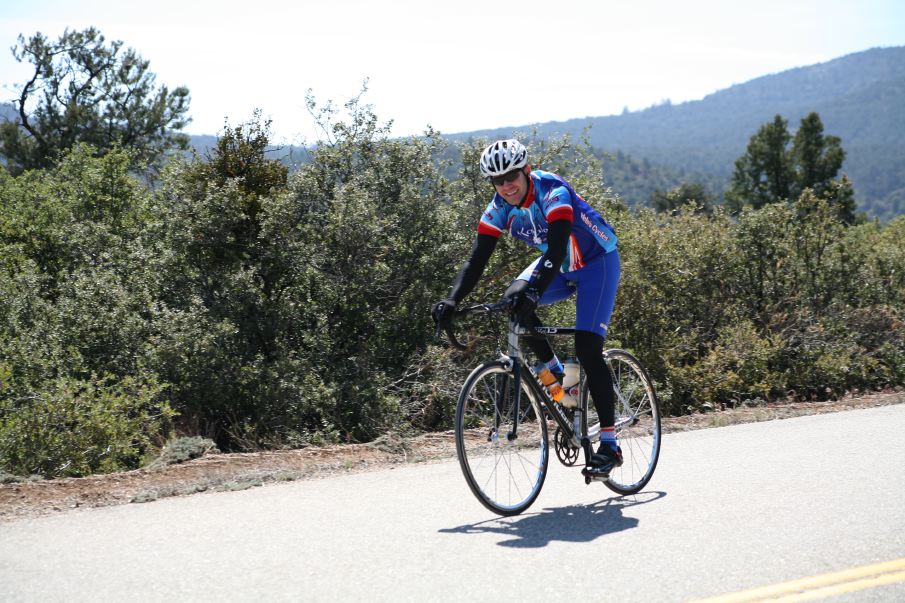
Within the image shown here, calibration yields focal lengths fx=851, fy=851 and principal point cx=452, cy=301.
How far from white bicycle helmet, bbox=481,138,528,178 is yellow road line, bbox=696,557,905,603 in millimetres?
2669

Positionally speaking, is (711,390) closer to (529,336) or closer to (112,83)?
(529,336)

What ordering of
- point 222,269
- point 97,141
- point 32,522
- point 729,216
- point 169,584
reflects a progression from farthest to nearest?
point 97,141 < point 729,216 < point 222,269 < point 32,522 < point 169,584

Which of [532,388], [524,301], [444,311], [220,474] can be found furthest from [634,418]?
[220,474]

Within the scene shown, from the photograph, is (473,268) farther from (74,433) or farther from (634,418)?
(74,433)

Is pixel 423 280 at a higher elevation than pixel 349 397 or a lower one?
higher

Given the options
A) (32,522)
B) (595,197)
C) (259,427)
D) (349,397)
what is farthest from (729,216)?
(32,522)

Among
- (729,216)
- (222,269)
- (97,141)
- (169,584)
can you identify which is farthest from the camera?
(97,141)

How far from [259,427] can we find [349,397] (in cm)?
115

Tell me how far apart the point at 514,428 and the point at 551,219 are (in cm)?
130

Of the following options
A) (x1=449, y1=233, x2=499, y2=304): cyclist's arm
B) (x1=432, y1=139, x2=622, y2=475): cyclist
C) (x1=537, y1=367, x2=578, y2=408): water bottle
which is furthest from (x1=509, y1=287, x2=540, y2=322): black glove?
(x1=537, y1=367, x2=578, y2=408): water bottle

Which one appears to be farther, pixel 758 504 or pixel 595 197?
pixel 595 197

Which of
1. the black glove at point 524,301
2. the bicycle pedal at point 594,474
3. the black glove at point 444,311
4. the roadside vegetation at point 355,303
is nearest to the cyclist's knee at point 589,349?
the black glove at point 524,301

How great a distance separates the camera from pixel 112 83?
44.3 m

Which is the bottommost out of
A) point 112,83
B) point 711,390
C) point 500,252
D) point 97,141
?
point 711,390
